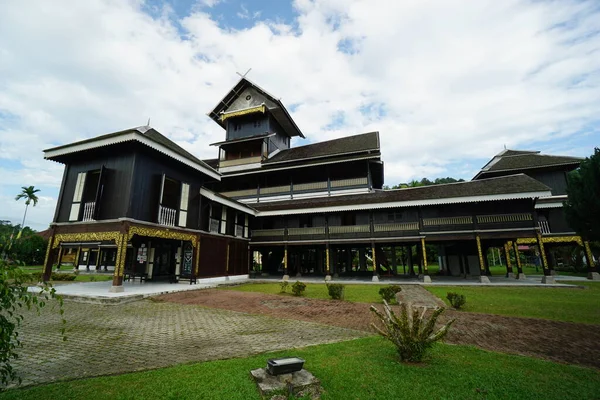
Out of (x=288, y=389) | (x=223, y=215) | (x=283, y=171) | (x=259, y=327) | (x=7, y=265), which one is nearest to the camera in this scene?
(x=7, y=265)

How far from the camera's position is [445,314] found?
9.01 meters

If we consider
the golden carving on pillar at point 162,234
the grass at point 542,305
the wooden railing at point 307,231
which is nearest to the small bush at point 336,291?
the grass at point 542,305

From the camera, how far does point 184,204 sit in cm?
1672

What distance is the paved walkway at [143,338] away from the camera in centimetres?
478

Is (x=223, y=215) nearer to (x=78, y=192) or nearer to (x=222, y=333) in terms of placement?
(x=78, y=192)

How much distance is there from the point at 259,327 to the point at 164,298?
20.8ft

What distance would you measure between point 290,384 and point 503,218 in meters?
19.9

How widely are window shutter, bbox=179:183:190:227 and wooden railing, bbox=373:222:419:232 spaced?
13.3 metres

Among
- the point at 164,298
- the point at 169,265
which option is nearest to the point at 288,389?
the point at 164,298

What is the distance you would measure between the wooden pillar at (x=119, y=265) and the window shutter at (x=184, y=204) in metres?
3.63

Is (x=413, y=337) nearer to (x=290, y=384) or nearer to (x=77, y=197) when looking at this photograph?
(x=290, y=384)

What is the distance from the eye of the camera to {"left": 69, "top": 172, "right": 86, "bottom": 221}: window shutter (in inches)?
573

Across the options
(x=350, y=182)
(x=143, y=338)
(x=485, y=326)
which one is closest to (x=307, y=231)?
(x=350, y=182)

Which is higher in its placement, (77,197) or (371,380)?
(77,197)
